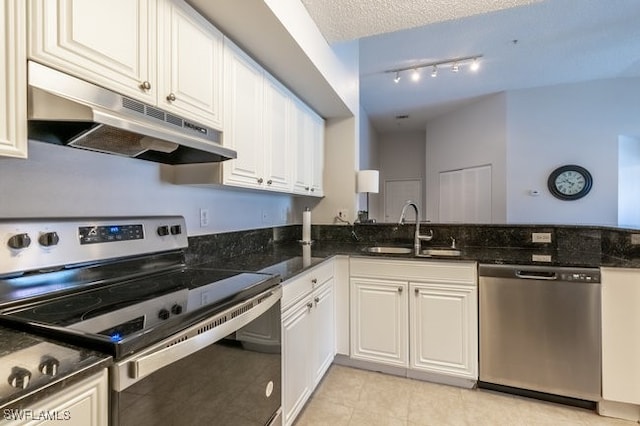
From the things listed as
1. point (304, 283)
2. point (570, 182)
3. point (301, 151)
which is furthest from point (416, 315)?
point (570, 182)

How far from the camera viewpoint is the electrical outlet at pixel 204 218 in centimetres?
185

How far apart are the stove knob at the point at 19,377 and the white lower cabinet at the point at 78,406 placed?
1.7 inches

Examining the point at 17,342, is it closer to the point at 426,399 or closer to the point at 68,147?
the point at 68,147

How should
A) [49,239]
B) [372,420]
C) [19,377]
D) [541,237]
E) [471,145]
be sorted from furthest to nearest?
1. [471,145]
2. [541,237]
3. [372,420]
4. [49,239]
5. [19,377]

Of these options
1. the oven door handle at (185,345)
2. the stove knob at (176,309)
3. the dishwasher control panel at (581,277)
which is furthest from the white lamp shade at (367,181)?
the stove knob at (176,309)

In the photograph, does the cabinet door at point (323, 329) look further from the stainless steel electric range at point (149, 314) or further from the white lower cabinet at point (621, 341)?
the white lower cabinet at point (621, 341)

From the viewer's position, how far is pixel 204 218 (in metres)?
1.87

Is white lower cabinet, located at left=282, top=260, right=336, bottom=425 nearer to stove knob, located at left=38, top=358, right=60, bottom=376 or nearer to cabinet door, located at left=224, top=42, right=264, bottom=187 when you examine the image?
cabinet door, located at left=224, top=42, right=264, bottom=187

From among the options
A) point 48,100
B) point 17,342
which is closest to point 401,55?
point 48,100

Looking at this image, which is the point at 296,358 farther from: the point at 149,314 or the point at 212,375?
the point at 149,314

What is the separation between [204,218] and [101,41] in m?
1.05

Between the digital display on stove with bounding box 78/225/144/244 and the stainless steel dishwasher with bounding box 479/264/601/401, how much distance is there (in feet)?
6.45

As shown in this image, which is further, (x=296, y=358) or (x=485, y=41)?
(x=485, y=41)

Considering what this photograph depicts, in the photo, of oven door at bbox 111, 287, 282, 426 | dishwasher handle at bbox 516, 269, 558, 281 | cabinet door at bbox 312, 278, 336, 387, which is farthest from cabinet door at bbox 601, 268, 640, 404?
oven door at bbox 111, 287, 282, 426
